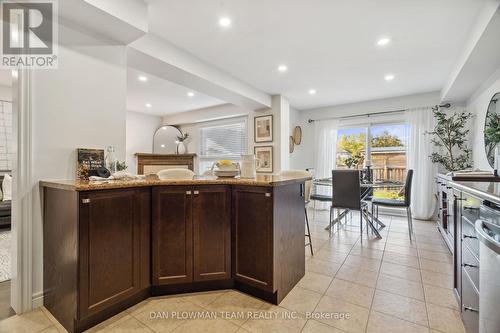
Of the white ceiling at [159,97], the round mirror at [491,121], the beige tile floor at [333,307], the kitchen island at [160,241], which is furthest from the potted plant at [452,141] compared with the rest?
the white ceiling at [159,97]

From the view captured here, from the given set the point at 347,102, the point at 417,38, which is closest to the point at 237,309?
the point at 417,38

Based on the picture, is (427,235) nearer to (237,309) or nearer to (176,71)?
(237,309)

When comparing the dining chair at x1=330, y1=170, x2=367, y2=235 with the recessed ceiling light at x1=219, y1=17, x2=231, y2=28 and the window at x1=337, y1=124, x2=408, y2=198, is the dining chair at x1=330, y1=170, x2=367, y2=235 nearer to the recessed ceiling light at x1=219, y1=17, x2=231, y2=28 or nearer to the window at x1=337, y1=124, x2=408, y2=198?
the window at x1=337, y1=124, x2=408, y2=198

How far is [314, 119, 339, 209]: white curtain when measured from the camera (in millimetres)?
5371

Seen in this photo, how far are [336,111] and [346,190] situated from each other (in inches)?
109

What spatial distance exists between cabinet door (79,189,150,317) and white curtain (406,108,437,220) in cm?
489

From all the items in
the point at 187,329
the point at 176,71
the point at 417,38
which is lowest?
the point at 187,329

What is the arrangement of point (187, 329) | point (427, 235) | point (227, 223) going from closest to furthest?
1. point (187, 329)
2. point (227, 223)
3. point (427, 235)

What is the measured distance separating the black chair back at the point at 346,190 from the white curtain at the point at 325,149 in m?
2.08

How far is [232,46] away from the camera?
274 centimetres

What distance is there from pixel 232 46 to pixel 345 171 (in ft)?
7.41

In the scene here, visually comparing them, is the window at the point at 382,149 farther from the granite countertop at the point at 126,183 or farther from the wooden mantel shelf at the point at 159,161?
the wooden mantel shelf at the point at 159,161

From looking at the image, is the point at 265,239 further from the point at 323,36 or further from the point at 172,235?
the point at 323,36

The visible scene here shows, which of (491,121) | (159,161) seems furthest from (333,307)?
(159,161)
